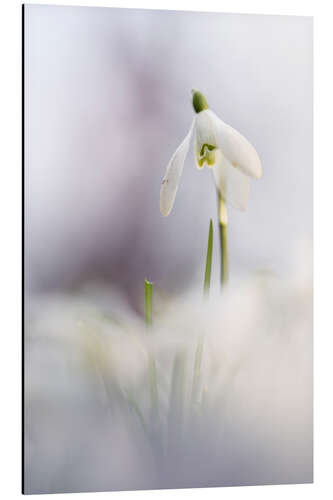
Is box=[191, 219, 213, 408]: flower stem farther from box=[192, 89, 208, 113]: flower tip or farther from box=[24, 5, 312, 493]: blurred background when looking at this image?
box=[192, 89, 208, 113]: flower tip

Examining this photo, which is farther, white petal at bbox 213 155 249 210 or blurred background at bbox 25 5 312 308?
white petal at bbox 213 155 249 210

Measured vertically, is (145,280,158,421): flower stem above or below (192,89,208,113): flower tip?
below

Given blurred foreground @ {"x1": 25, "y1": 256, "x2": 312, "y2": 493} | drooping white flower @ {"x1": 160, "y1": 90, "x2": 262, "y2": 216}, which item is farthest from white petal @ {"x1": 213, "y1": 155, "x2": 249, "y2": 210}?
blurred foreground @ {"x1": 25, "y1": 256, "x2": 312, "y2": 493}

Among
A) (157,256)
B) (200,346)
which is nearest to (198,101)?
(157,256)

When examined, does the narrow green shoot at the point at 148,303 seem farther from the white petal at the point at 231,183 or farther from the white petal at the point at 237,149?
the white petal at the point at 237,149

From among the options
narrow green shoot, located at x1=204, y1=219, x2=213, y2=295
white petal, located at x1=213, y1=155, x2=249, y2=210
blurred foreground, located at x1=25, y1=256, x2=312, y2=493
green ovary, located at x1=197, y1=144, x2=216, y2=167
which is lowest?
blurred foreground, located at x1=25, y1=256, x2=312, y2=493

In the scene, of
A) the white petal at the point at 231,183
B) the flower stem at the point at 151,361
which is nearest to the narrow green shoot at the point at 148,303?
the flower stem at the point at 151,361
